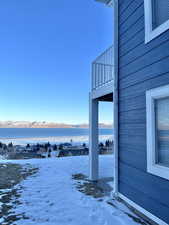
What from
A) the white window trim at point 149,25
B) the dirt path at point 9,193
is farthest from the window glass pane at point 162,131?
the dirt path at point 9,193

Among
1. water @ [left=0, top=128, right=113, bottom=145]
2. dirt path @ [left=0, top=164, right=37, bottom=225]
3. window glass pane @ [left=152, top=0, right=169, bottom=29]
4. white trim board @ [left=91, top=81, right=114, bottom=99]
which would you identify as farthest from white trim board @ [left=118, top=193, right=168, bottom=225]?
water @ [left=0, top=128, right=113, bottom=145]

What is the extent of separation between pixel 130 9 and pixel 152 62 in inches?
56.4

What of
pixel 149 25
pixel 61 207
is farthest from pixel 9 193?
pixel 149 25

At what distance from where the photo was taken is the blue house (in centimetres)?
250

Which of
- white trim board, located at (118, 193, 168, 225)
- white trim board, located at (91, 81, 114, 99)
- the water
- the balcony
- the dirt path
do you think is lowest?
the water

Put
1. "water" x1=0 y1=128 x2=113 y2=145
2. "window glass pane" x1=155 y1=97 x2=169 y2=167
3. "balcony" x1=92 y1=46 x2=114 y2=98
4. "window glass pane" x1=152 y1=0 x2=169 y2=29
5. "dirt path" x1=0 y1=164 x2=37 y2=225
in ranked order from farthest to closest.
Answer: "water" x1=0 y1=128 x2=113 y2=145
"balcony" x1=92 y1=46 x2=114 y2=98
"dirt path" x1=0 y1=164 x2=37 y2=225
"window glass pane" x1=152 y1=0 x2=169 y2=29
"window glass pane" x1=155 y1=97 x2=169 y2=167

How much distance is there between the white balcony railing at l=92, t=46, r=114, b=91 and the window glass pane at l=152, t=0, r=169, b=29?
183cm

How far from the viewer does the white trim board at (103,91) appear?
4.27m

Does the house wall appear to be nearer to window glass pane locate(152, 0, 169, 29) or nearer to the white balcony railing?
window glass pane locate(152, 0, 169, 29)

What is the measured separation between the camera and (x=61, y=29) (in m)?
11.3

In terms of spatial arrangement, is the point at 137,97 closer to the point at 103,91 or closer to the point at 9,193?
the point at 103,91

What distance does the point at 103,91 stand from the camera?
4.63 m

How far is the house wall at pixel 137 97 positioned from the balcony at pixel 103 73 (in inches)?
32.2

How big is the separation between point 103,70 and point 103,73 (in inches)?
4.8
